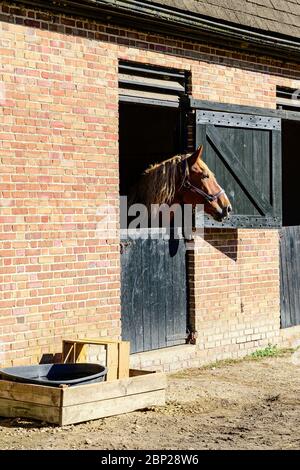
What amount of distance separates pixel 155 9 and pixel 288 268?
15.0 ft

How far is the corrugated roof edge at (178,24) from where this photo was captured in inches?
361

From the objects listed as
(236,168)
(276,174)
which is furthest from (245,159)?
(276,174)

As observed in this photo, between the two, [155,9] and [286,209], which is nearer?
[155,9]

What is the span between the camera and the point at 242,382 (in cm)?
993

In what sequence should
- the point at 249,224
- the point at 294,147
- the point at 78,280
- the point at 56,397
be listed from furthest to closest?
1. the point at 294,147
2. the point at 249,224
3. the point at 78,280
4. the point at 56,397

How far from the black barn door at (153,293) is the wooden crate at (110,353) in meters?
1.28

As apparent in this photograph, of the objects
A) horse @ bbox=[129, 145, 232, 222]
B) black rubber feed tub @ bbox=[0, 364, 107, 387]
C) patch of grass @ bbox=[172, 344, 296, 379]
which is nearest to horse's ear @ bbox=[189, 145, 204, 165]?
horse @ bbox=[129, 145, 232, 222]

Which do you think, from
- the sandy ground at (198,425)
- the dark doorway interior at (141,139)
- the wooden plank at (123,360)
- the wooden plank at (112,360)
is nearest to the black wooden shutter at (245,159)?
the dark doorway interior at (141,139)

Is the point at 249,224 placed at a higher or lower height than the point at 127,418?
higher

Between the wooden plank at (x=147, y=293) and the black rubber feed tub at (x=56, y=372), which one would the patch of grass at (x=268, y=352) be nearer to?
the wooden plank at (x=147, y=293)

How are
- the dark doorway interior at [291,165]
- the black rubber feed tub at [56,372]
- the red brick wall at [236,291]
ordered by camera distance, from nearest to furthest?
Result: the black rubber feed tub at [56,372] < the red brick wall at [236,291] < the dark doorway interior at [291,165]

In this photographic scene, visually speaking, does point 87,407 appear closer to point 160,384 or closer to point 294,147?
point 160,384
